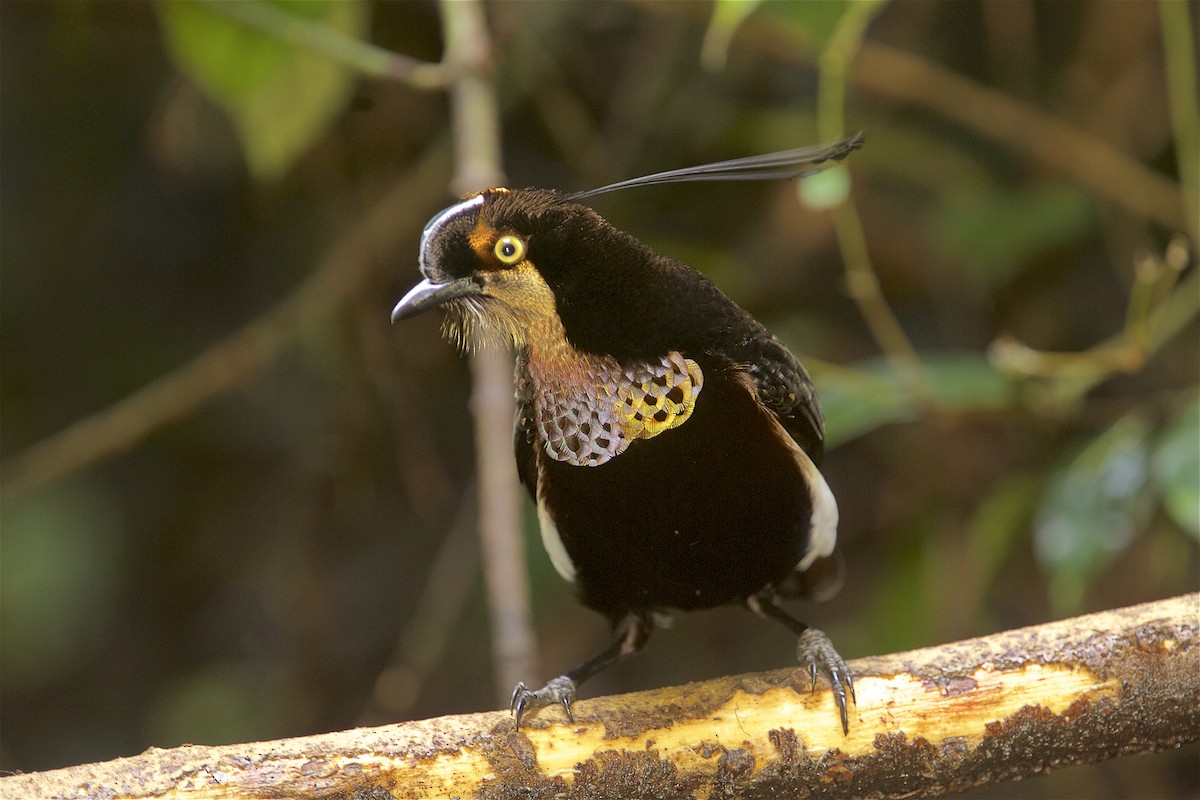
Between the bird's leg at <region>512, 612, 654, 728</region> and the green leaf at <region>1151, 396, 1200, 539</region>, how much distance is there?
1027 millimetres

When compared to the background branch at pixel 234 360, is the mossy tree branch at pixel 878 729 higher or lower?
lower

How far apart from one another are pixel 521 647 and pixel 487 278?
2.70 ft

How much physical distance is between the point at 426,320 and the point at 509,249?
223 centimetres

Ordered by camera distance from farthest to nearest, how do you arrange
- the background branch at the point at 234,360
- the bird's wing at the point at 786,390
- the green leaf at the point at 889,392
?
the background branch at the point at 234,360 → the green leaf at the point at 889,392 → the bird's wing at the point at 786,390

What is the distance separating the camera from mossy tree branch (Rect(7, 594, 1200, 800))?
183cm

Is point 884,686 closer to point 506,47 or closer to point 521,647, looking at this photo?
point 521,647

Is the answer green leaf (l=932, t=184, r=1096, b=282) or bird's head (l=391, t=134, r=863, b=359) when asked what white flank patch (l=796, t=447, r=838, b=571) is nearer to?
bird's head (l=391, t=134, r=863, b=359)

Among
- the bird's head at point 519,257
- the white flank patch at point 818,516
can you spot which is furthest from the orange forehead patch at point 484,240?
the white flank patch at point 818,516

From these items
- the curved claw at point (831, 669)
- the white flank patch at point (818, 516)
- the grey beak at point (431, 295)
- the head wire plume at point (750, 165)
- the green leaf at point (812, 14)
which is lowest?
the curved claw at point (831, 669)

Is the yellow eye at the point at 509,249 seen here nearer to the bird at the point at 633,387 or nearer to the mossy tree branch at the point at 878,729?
the bird at the point at 633,387

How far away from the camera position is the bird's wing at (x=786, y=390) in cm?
212

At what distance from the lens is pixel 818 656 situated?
208 centimetres

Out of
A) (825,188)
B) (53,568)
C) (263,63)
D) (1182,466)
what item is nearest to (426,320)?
(263,63)

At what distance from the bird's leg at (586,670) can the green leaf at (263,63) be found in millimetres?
1531
